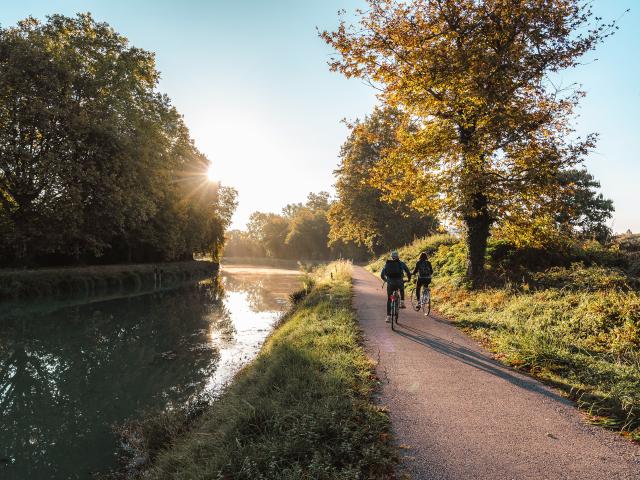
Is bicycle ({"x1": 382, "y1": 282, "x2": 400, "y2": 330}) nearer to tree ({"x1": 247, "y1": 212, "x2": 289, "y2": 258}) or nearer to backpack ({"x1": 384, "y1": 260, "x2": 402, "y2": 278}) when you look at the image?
backpack ({"x1": 384, "y1": 260, "x2": 402, "y2": 278})

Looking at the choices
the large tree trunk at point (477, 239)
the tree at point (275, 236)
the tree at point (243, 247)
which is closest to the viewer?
the large tree trunk at point (477, 239)

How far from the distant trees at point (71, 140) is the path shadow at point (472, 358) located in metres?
20.4

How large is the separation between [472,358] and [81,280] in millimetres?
24718

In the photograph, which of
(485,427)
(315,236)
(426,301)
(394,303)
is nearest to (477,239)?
(426,301)

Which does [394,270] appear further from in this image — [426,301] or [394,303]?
[426,301]

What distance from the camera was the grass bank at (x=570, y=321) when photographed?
5559 mm

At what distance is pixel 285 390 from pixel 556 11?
13712mm

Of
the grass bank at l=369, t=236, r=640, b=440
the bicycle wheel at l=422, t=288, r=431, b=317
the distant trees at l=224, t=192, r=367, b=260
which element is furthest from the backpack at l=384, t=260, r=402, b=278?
the distant trees at l=224, t=192, r=367, b=260

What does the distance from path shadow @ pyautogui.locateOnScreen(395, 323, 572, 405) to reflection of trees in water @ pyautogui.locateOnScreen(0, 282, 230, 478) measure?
5504 mm

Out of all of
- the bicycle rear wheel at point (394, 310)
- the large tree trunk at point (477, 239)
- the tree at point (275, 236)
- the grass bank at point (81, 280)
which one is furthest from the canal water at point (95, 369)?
the tree at point (275, 236)

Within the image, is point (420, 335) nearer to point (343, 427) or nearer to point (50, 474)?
point (343, 427)

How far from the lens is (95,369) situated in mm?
10422

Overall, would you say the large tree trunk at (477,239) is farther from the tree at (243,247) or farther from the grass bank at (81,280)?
the tree at (243,247)

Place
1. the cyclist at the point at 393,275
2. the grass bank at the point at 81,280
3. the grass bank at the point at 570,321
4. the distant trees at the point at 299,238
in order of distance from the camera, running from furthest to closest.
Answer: the distant trees at the point at 299,238 < the grass bank at the point at 81,280 < the cyclist at the point at 393,275 < the grass bank at the point at 570,321
